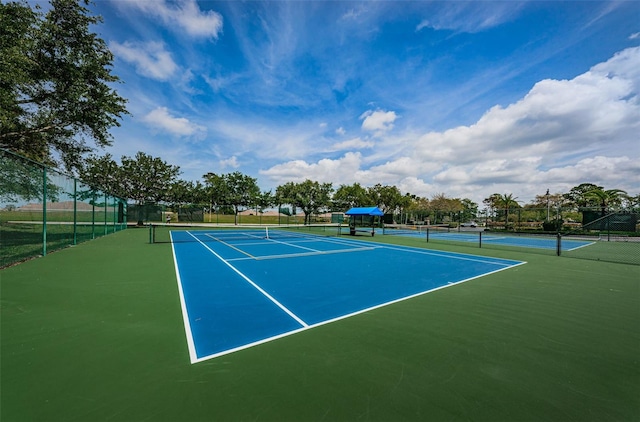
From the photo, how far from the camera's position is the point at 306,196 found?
50.8m

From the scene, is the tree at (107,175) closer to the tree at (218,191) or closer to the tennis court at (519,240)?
the tree at (218,191)

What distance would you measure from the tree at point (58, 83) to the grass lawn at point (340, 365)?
508 inches

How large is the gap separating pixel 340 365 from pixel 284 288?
11.7ft

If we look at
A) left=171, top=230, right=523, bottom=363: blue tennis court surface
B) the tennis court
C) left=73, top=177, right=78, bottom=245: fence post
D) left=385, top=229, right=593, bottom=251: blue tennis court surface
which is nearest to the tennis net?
left=73, top=177, right=78, bottom=245: fence post

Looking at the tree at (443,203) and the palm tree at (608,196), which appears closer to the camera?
the palm tree at (608,196)

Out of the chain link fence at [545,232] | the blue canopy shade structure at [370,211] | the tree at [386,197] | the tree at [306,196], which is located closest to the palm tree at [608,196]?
the chain link fence at [545,232]

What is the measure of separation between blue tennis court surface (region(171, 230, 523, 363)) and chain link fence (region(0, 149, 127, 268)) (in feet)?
16.0

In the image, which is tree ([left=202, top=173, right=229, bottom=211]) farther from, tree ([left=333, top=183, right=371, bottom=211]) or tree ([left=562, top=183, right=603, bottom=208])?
tree ([left=562, top=183, right=603, bottom=208])

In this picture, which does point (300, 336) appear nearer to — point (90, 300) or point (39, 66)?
point (90, 300)

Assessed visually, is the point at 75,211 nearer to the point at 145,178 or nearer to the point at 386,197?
the point at 145,178

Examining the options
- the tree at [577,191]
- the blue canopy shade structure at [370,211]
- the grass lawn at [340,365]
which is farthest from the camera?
the tree at [577,191]

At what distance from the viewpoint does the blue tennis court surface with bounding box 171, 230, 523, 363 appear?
4.13m

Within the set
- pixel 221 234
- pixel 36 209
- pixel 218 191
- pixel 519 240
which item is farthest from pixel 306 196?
pixel 36 209

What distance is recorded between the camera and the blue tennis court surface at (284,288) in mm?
4129
